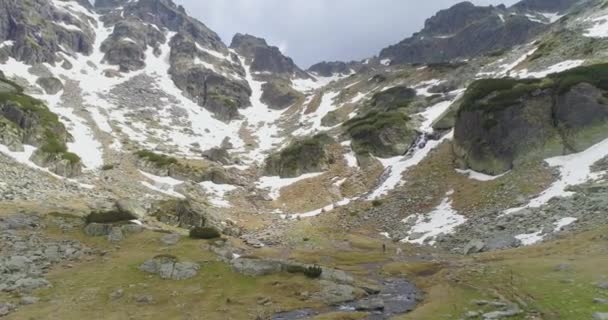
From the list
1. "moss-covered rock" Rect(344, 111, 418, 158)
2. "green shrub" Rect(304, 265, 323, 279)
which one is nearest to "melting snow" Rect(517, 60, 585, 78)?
"moss-covered rock" Rect(344, 111, 418, 158)

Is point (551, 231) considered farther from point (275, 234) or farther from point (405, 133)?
point (405, 133)

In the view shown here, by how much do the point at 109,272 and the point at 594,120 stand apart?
56920 millimetres

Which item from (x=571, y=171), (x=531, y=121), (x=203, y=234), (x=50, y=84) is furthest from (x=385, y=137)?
(x=50, y=84)

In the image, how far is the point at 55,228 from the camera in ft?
136

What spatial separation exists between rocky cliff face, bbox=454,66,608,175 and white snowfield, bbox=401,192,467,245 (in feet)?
32.7

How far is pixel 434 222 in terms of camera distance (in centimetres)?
5462

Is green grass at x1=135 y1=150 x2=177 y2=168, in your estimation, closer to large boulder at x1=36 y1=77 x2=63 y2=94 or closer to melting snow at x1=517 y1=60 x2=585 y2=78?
large boulder at x1=36 y1=77 x2=63 y2=94

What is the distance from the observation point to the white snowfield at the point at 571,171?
46213 millimetres

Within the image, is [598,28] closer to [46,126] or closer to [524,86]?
[524,86]

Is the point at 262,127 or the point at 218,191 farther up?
the point at 262,127

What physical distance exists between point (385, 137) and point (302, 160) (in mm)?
17293

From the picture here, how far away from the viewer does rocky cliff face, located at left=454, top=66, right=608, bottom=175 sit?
56.1m

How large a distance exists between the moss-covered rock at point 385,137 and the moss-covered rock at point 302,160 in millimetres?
7129

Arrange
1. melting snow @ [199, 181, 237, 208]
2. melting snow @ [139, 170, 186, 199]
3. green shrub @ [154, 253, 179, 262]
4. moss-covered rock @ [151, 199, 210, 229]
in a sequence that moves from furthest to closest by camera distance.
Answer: melting snow @ [199, 181, 237, 208] < melting snow @ [139, 170, 186, 199] < moss-covered rock @ [151, 199, 210, 229] < green shrub @ [154, 253, 179, 262]
